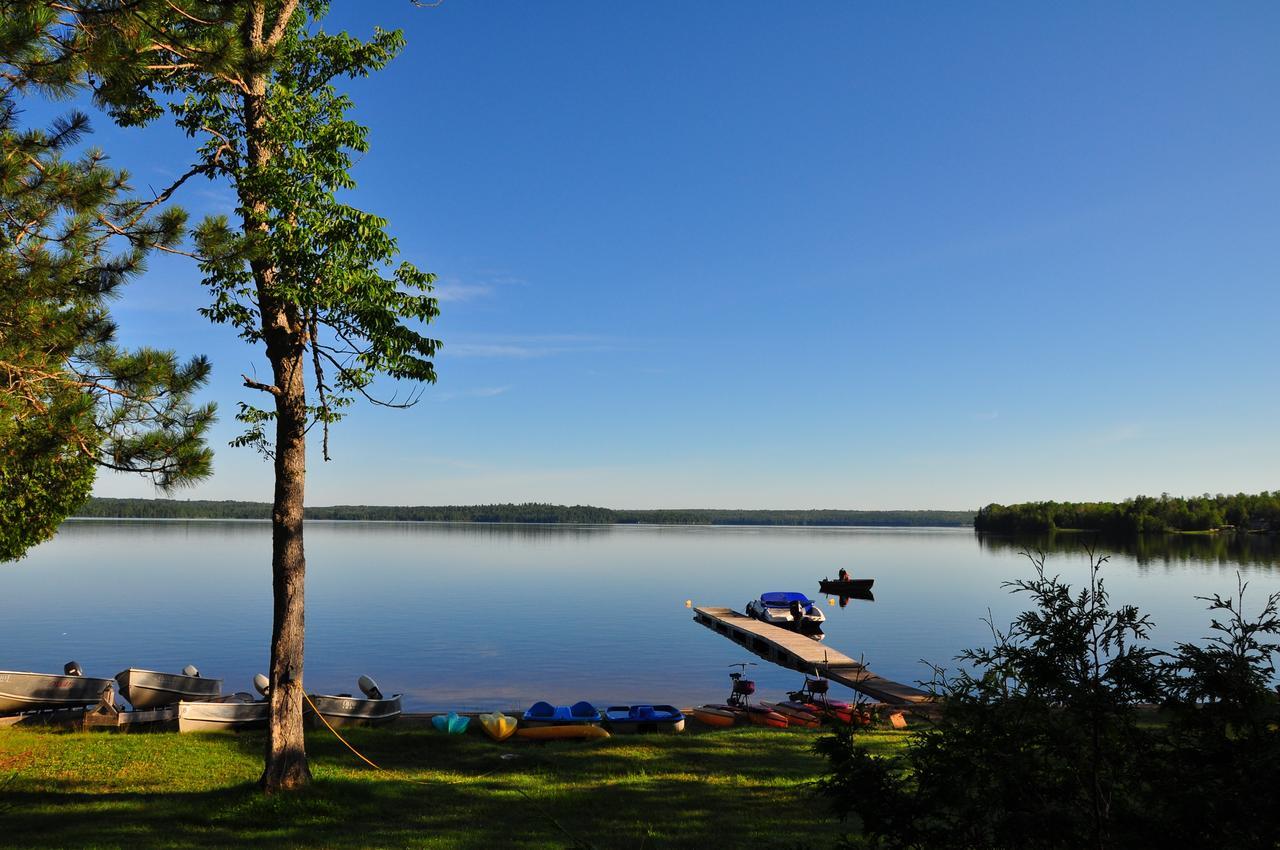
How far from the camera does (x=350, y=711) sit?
19328mm

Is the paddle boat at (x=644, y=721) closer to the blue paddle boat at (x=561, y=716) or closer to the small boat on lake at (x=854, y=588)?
the blue paddle boat at (x=561, y=716)

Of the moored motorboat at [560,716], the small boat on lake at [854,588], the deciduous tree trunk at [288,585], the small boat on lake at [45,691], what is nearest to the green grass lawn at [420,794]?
the deciduous tree trunk at [288,585]

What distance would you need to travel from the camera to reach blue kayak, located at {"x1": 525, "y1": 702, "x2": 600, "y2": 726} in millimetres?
18391

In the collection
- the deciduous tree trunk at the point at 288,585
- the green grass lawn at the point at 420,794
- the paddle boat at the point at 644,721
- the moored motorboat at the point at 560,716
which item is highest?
the deciduous tree trunk at the point at 288,585

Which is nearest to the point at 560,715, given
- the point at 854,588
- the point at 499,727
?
the point at 499,727

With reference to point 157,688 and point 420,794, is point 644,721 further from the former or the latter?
point 157,688

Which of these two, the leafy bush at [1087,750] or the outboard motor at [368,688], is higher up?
the leafy bush at [1087,750]

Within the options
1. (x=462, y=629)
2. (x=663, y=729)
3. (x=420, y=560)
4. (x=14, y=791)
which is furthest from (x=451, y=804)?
(x=420, y=560)

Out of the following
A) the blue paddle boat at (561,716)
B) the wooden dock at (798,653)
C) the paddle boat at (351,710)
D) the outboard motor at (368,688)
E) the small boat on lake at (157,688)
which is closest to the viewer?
the blue paddle boat at (561,716)

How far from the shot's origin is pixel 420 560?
9412 cm

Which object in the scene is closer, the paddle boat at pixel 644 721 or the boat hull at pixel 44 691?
the paddle boat at pixel 644 721

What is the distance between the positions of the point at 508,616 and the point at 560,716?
103ft

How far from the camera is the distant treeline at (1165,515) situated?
6127 inches

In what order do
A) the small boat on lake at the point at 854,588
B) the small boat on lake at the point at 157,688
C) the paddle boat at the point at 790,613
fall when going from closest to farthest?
the small boat on lake at the point at 157,688 < the paddle boat at the point at 790,613 < the small boat on lake at the point at 854,588
